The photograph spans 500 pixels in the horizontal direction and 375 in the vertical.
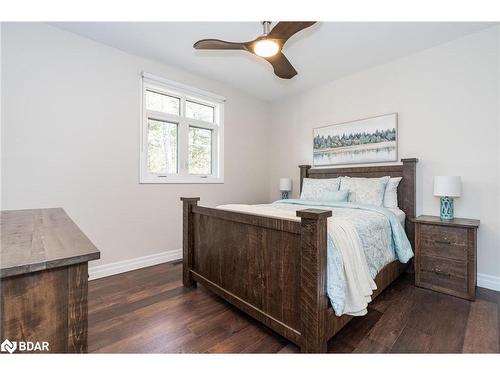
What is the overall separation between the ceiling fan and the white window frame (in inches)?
49.9

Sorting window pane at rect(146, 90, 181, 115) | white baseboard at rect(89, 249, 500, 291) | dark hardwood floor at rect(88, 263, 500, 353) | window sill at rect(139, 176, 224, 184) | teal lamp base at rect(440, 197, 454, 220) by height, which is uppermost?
window pane at rect(146, 90, 181, 115)

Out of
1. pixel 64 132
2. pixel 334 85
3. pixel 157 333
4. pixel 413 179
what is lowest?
pixel 157 333

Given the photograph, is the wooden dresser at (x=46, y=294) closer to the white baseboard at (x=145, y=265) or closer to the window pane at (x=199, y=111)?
the white baseboard at (x=145, y=265)

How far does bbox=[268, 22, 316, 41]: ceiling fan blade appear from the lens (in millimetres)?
1636

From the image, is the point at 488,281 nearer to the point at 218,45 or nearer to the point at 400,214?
the point at 400,214

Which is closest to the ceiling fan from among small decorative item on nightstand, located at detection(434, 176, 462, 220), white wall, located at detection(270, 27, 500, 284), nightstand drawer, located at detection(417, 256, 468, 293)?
white wall, located at detection(270, 27, 500, 284)

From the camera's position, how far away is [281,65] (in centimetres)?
226

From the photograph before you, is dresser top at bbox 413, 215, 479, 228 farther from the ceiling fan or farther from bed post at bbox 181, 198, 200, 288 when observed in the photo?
bed post at bbox 181, 198, 200, 288

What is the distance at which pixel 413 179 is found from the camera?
2.74 meters

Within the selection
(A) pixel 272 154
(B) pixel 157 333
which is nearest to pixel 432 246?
(B) pixel 157 333

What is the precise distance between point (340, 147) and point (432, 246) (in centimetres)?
168

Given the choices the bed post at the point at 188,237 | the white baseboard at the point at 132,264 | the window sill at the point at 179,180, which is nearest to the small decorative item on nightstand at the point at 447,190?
the bed post at the point at 188,237
